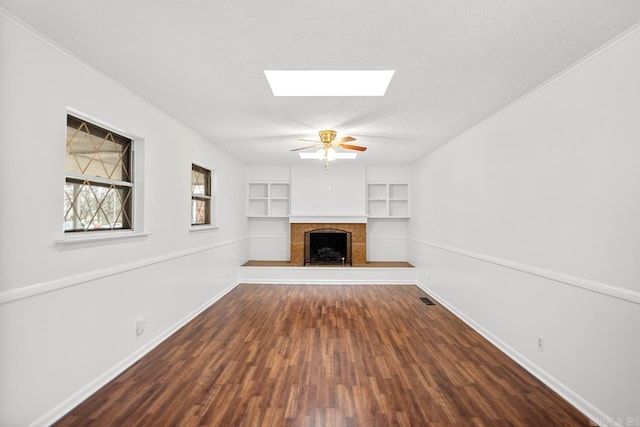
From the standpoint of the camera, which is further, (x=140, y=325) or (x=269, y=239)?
(x=269, y=239)

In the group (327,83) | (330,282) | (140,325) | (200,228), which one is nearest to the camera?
(327,83)

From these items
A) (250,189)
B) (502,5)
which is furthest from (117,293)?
(250,189)

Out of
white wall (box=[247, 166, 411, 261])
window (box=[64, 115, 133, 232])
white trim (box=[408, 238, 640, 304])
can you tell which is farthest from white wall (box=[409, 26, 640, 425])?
window (box=[64, 115, 133, 232])

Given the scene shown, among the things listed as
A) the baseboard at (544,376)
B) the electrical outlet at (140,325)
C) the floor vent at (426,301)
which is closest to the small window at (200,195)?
the electrical outlet at (140,325)

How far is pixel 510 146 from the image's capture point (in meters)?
2.90

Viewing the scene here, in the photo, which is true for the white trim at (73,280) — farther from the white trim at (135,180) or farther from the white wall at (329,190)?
the white wall at (329,190)

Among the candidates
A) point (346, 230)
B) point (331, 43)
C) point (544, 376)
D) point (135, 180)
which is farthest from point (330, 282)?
point (331, 43)

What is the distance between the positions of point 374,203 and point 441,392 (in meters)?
4.91

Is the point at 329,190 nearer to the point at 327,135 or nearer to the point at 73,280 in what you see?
the point at 327,135

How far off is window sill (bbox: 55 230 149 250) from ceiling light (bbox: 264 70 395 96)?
6.08 feet

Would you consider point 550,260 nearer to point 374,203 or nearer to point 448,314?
point 448,314

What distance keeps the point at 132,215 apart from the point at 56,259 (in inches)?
36.7

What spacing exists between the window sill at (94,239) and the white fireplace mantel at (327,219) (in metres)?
3.92

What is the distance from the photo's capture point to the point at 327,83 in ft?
8.55
